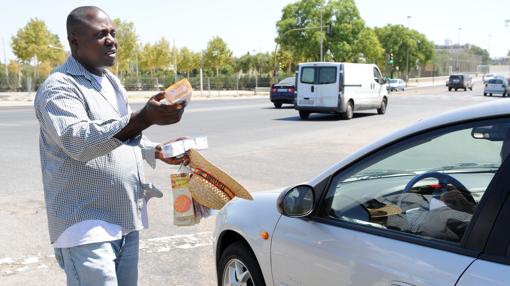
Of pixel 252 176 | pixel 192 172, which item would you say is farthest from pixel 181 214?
A: pixel 252 176

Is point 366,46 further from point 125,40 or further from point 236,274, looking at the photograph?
point 236,274

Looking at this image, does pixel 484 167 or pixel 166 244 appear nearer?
pixel 484 167

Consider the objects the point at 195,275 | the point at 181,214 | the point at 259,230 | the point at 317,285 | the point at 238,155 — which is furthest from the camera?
the point at 238,155

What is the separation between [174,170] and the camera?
897 cm

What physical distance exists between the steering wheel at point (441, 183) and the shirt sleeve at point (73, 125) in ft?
4.39

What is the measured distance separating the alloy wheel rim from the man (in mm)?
842

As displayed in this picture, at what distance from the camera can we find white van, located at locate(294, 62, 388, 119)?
61.7 feet

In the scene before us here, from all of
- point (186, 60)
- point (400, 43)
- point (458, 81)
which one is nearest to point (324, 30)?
point (458, 81)

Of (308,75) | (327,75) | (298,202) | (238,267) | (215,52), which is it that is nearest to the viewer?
(298,202)

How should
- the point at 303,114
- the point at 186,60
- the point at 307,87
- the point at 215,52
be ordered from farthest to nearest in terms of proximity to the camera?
1. the point at 186,60
2. the point at 215,52
3. the point at 303,114
4. the point at 307,87

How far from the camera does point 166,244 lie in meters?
4.98

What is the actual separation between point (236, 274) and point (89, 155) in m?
1.39

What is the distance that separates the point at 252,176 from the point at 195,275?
4206 millimetres

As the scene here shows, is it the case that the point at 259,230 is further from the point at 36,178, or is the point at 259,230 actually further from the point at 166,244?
the point at 36,178
